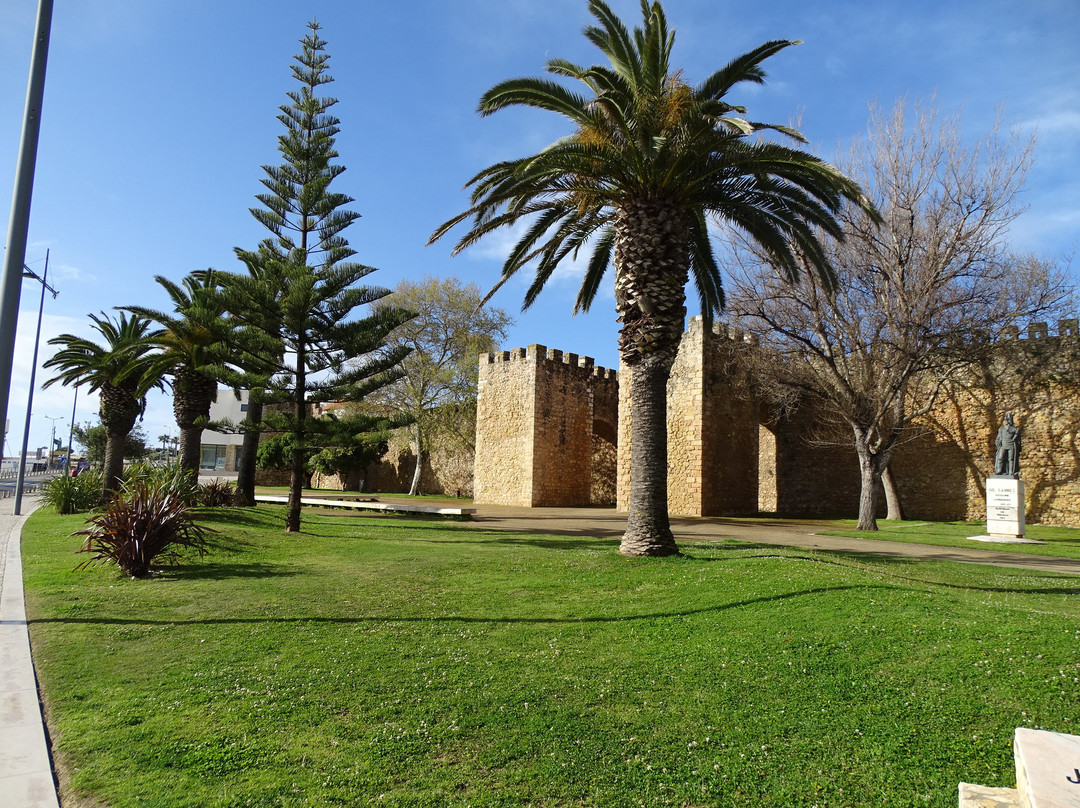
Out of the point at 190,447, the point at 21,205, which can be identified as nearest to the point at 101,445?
the point at 190,447

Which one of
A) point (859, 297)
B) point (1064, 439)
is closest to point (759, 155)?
point (859, 297)

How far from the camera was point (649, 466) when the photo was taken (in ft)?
25.8

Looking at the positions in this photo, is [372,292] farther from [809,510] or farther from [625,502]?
[809,510]

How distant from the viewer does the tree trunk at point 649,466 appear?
7789mm

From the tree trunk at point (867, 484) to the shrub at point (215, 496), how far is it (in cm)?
1335

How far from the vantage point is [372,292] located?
11422mm

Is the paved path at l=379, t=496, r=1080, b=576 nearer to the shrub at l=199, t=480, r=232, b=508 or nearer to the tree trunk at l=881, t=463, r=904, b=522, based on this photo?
the tree trunk at l=881, t=463, r=904, b=522

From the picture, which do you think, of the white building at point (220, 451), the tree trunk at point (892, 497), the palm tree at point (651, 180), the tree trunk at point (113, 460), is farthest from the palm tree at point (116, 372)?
the white building at point (220, 451)

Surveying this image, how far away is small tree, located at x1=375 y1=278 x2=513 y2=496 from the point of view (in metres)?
25.5

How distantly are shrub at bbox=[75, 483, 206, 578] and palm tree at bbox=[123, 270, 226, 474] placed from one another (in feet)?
20.2

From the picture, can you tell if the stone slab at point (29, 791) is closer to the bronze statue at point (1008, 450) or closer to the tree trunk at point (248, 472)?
the tree trunk at point (248, 472)

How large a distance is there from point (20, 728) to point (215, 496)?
11782 millimetres

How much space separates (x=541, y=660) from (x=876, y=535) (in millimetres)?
10242

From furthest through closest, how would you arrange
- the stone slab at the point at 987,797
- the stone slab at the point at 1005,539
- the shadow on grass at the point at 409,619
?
the stone slab at the point at 1005,539 < the shadow on grass at the point at 409,619 < the stone slab at the point at 987,797
